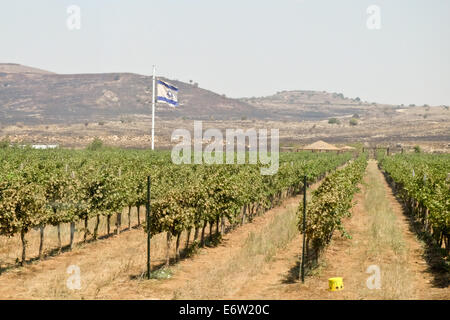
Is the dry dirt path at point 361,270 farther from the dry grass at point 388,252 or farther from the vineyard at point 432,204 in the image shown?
the vineyard at point 432,204

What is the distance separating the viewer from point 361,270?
60.2 feet

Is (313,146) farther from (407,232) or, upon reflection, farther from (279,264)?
(279,264)

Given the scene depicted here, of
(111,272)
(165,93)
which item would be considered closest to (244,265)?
(111,272)

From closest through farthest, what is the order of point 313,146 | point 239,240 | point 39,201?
point 39,201 → point 239,240 → point 313,146

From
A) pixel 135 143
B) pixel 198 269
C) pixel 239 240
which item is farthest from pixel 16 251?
pixel 135 143

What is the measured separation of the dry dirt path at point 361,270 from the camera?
15258 mm

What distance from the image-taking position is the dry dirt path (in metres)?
15.3

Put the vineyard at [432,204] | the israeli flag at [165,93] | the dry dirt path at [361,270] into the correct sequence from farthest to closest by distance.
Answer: the israeli flag at [165,93] < the vineyard at [432,204] < the dry dirt path at [361,270]

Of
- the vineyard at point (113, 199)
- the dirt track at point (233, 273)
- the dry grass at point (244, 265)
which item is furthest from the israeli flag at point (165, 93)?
the dirt track at point (233, 273)

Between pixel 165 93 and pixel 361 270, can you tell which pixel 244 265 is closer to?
pixel 361 270
